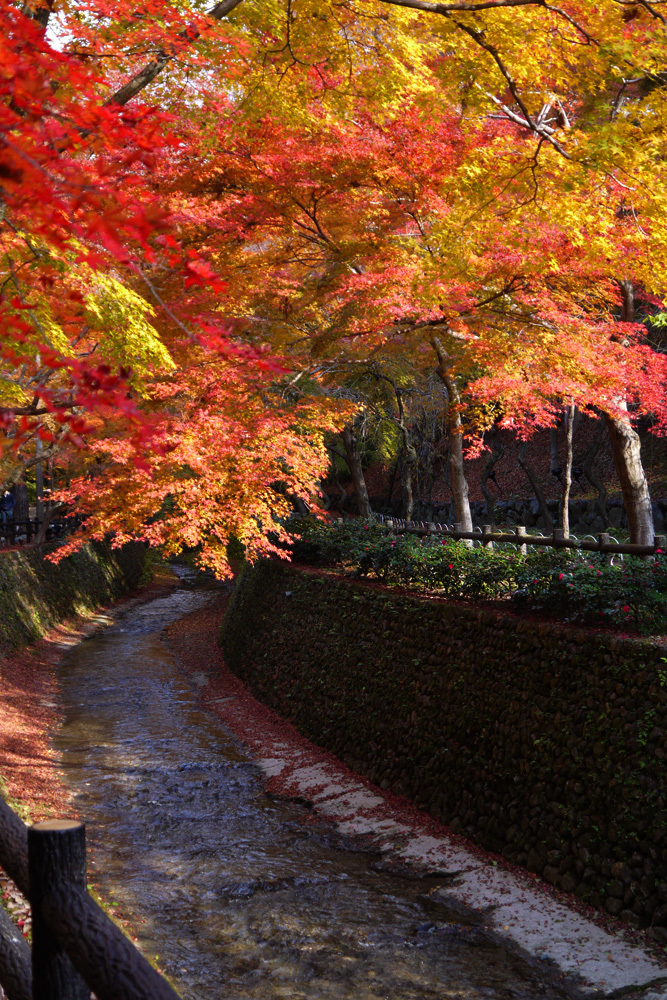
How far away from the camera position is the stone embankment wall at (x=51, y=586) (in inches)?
747

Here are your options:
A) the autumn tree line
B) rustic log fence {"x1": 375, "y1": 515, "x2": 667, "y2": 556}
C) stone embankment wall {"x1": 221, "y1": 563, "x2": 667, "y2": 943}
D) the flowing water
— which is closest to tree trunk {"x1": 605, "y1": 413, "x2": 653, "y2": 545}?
the autumn tree line

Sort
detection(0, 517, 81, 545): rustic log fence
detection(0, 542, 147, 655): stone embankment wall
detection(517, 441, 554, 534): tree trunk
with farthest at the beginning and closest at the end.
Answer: detection(0, 517, 81, 545): rustic log fence < detection(517, 441, 554, 534): tree trunk < detection(0, 542, 147, 655): stone embankment wall

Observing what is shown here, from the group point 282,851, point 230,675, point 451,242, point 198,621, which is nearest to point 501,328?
point 451,242

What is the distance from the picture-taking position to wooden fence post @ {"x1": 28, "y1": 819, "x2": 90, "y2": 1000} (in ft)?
7.11

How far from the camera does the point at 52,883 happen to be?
2.16m

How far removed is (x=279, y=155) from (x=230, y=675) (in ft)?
37.2

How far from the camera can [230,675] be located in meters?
18.3

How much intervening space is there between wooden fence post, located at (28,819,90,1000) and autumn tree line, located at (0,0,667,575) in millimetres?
4981

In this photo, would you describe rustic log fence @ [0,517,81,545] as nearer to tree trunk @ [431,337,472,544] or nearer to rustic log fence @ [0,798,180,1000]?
tree trunk @ [431,337,472,544]

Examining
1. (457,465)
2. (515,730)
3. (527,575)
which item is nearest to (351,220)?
(457,465)

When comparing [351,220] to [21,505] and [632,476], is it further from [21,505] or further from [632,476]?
[21,505]

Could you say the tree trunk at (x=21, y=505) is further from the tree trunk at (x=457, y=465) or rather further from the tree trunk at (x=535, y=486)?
the tree trunk at (x=457, y=465)

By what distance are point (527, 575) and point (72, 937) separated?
790 centimetres

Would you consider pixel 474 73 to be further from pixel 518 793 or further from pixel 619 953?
pixel 619 953
